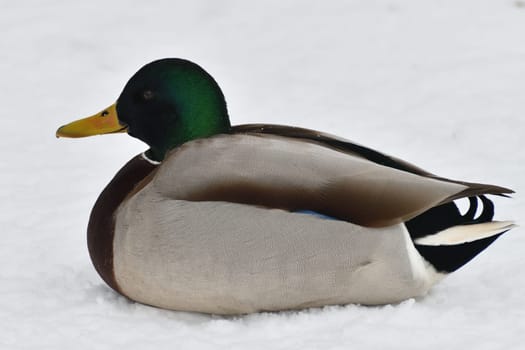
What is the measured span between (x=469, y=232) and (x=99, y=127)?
1.47 metres

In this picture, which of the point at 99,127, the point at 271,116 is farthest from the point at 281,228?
the point at 271,116

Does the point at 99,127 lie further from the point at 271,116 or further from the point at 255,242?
the point at 271,116

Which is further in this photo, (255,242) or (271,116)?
(271,116)

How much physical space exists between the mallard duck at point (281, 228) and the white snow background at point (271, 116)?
0.11m

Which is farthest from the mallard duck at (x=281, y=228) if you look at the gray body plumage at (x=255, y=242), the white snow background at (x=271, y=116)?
the white snow background at (x=271, y=116)

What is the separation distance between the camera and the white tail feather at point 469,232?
174 inches

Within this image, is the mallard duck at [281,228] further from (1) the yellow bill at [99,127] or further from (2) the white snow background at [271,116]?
(1) the yellow bill at [99,127]

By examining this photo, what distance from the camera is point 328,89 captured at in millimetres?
7785

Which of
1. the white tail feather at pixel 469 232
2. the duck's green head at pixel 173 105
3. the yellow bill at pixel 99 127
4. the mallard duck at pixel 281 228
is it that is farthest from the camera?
the yellow bill at pixel 99 127

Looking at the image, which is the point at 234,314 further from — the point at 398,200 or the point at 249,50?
the point at 249,50

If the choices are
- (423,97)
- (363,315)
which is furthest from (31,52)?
(363,315)

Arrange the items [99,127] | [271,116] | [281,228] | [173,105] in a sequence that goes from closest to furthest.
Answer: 1. [281,228]
2. [173,105]
3. [99,127]
4. [271,116]

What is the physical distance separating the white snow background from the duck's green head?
2.07ft

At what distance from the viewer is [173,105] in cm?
471
